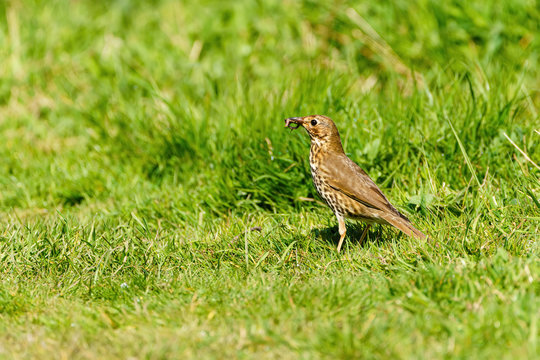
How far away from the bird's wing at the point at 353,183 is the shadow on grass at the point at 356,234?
0.25 metres

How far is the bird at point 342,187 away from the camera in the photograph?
14.4 ft

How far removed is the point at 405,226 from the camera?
4227mm

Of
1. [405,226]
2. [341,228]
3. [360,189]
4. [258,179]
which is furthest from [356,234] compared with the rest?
[258,179]

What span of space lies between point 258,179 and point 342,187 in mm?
916

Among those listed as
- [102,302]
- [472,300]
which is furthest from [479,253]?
[102,302]

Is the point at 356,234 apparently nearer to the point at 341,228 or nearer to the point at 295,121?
the point at 341,228

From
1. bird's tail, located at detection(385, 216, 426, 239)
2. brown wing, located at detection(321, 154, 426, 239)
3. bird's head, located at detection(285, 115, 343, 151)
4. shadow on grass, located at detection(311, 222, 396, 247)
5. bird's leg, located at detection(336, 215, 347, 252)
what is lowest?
shadow on grass, located at detection(311, 222, 396, 247)

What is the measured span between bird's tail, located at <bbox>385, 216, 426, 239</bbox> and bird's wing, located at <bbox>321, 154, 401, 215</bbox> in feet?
0.25

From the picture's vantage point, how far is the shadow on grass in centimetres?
461

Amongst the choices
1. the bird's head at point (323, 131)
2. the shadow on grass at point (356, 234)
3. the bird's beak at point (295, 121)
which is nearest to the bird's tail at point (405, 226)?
the shadow on grass at point (356, 234)

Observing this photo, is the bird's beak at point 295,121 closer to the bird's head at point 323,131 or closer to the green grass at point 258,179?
the bird's head at point 323,131

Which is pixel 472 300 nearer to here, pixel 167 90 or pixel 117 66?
pixel 167 90

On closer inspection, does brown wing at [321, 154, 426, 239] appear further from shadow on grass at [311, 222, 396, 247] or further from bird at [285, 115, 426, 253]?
shadow on grass at [311, 222, 396, 247]

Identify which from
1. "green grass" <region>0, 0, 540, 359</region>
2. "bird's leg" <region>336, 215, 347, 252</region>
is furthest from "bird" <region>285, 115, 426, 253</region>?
"green grass" <region>0, 0, 540, 359</region>
